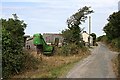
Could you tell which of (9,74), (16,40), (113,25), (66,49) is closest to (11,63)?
(9,74)

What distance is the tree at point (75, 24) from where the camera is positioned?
36.1 metres

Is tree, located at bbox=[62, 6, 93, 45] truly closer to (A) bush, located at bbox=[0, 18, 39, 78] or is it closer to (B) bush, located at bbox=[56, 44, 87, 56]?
(B) bush, located at bbox=[56, 44, 87, 56]

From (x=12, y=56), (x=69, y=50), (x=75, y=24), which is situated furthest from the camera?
(x=75, y=24)

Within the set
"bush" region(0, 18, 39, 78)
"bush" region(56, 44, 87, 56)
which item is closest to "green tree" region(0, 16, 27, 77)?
"bush" region(0, 18, 39, 78)

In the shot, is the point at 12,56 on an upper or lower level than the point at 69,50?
upper

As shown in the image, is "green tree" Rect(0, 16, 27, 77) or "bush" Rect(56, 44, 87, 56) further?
"bush" Rect(56, 44, 87, 56)

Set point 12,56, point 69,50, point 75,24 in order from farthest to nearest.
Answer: point 75,24 → point 69,50 → point 12,56

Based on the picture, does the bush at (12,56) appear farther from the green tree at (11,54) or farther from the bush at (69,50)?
the bush at (69,50)

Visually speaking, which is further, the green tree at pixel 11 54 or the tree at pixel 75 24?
the tree at pixel 75 24

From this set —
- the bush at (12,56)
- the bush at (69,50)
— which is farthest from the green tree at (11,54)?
the bush at (69,50)

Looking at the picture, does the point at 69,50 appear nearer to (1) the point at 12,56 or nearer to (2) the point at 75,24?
(2) the point at 75,24

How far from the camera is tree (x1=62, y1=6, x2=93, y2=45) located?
1421 inches

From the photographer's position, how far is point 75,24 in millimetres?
37469

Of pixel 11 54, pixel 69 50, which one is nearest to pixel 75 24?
pixel 69 50
